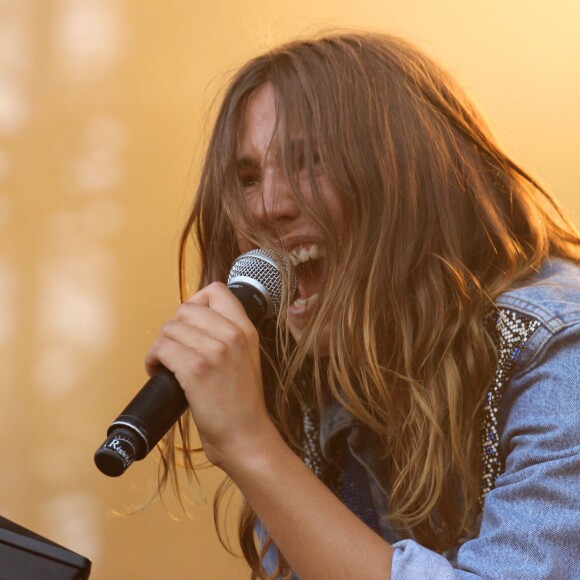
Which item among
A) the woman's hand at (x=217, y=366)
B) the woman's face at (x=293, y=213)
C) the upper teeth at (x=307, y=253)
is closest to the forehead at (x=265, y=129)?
the woman's face at (x=293, y=213)

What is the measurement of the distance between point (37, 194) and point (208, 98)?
0.35 m

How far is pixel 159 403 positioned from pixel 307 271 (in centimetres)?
38

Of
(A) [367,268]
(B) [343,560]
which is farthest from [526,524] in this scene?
(A) [367,268]

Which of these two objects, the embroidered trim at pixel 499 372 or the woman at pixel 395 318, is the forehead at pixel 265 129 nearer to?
the woman at pixel 395 318

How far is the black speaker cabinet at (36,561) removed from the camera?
0.61 m

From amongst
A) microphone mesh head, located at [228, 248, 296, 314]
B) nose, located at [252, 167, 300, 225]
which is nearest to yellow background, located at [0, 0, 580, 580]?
nose, located at [252, 167, 300, 225]

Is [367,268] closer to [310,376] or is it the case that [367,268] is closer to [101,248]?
[310,376]

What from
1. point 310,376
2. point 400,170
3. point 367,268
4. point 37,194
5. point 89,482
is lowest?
point 89,482

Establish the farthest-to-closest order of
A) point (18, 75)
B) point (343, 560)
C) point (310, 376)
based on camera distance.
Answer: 1. point (18, 75)
2. point (310, 376)
3. point (343, 560)

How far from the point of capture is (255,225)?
1089 mm

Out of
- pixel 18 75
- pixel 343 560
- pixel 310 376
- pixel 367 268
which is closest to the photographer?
pixel 343 560

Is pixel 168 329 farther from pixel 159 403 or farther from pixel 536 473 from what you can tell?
pixel 536 473

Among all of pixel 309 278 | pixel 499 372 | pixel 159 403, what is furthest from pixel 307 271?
pixel 159 403

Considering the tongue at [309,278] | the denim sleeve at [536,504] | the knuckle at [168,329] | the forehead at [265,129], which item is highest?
the forehead at [265,129]
